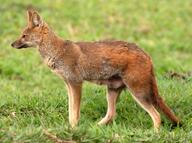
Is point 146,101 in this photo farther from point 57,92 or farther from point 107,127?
point 57,92

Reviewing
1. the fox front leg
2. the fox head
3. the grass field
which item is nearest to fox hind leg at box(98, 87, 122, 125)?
the grass field

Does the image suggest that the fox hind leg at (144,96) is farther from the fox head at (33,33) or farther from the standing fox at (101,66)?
the fox head at (33,33)

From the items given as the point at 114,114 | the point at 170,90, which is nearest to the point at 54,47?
the point at 114,114

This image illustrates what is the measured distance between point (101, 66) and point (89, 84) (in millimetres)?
2673

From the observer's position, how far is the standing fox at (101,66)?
9.27m

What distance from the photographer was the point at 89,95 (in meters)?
10.6

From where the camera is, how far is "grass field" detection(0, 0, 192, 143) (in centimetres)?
825

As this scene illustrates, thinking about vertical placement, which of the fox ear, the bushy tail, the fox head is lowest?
the bushy tail

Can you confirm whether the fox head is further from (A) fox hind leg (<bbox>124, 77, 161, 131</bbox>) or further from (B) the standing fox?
(A) fox hind leg (<bbox>124, 77, 161, 131</bbox>)

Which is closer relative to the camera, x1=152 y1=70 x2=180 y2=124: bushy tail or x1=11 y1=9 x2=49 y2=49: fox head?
x1=152 y1=70 x2=180 y2=124: bushy tail

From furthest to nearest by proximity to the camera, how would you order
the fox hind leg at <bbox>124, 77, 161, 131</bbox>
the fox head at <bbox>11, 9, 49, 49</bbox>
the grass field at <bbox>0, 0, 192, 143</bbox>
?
1. the fox head at <bbox>11, 9, 49, 49</bbox>
2. the fox hind leg at <bbox>124, 77, 161, 131</bbox>
3. the grass field at <bbox>0, 0, 192, 143</bbox>

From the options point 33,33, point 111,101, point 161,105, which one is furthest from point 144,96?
point 33,33

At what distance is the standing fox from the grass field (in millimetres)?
304

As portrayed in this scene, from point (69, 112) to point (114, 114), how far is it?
702mm
